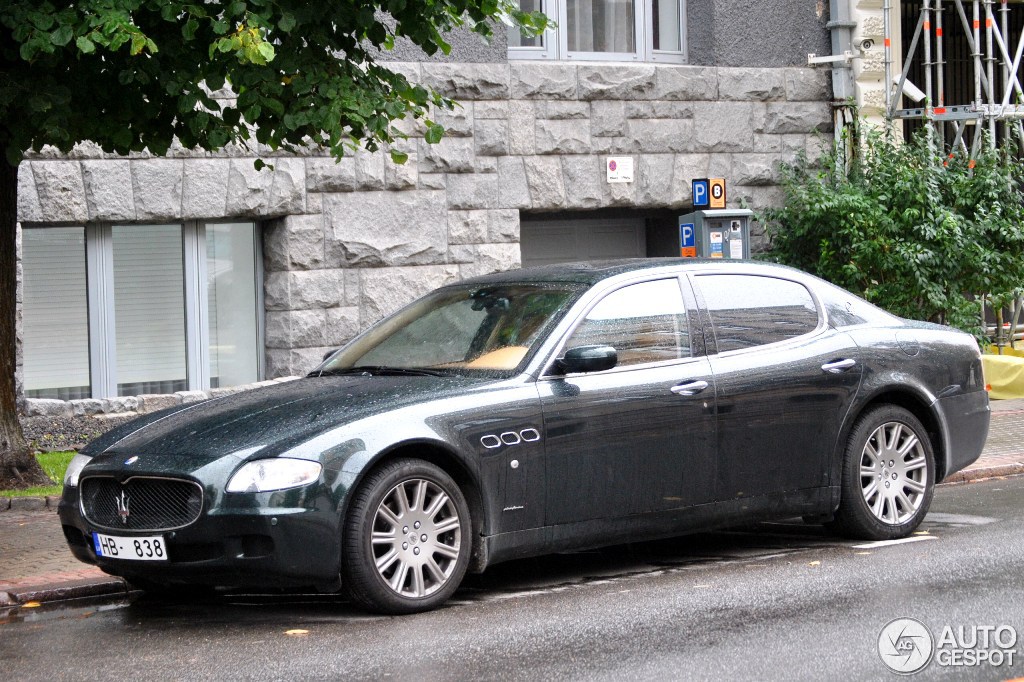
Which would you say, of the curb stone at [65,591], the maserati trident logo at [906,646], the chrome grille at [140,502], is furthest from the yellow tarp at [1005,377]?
the chrome grille at [140,502]

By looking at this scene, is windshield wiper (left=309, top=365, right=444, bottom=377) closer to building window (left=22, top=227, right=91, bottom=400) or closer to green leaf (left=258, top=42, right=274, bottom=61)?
green leaf (left=258, top=42, right=274, bottom=61)

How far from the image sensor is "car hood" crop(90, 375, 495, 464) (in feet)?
21.3

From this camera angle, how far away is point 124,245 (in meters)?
13.7

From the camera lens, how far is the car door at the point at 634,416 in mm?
7074

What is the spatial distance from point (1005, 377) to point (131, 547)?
11.7 meters

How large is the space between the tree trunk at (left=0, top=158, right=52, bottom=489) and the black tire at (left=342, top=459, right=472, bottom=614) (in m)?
4.60

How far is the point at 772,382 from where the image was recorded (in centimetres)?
779

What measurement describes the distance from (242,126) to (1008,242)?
31.0 ft

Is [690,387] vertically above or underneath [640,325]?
underneath

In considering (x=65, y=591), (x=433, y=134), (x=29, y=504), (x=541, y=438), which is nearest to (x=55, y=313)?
(x=29, y=504)

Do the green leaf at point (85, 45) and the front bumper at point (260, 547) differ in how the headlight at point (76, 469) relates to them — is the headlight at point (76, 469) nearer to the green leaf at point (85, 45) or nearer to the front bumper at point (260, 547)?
the front bumper at point (260, 547)

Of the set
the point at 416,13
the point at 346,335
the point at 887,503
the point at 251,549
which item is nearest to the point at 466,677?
the point at 251,549

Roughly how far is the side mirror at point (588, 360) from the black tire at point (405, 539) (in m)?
0.83

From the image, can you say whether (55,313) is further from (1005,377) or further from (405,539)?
(1005,377)
